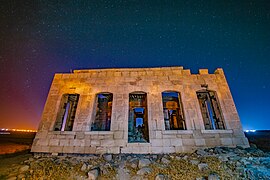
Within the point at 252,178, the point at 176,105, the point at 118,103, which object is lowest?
the point at 252,178

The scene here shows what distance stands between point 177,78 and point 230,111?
319 centimetres

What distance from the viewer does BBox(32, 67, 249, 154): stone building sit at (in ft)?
20.3

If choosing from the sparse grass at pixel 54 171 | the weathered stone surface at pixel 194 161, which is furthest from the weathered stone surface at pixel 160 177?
the sparse grass at pixel 54 171

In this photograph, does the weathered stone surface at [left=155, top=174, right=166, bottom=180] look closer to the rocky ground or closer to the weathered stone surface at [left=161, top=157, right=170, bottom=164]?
the rocky ground

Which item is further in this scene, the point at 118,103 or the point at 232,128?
the point at 118,103

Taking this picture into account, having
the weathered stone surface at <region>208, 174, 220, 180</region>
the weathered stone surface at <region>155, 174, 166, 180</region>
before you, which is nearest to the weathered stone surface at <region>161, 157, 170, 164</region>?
the weathered stone surface at <region>155, 174, 166, 180</region>

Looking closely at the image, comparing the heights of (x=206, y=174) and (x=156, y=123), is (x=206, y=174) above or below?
below

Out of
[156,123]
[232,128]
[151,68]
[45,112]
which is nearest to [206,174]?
[156,123]

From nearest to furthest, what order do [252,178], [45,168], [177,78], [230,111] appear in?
1. [252,178]
2. [45,168]
3. [230,111]
4. [177,78]

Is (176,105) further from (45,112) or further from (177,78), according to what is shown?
(45,112)

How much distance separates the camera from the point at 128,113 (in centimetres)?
733

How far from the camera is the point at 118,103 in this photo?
23.5 ft

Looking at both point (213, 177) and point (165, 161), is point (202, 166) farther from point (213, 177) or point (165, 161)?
point (165, 161)

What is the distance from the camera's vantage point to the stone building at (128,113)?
6.20 metres
